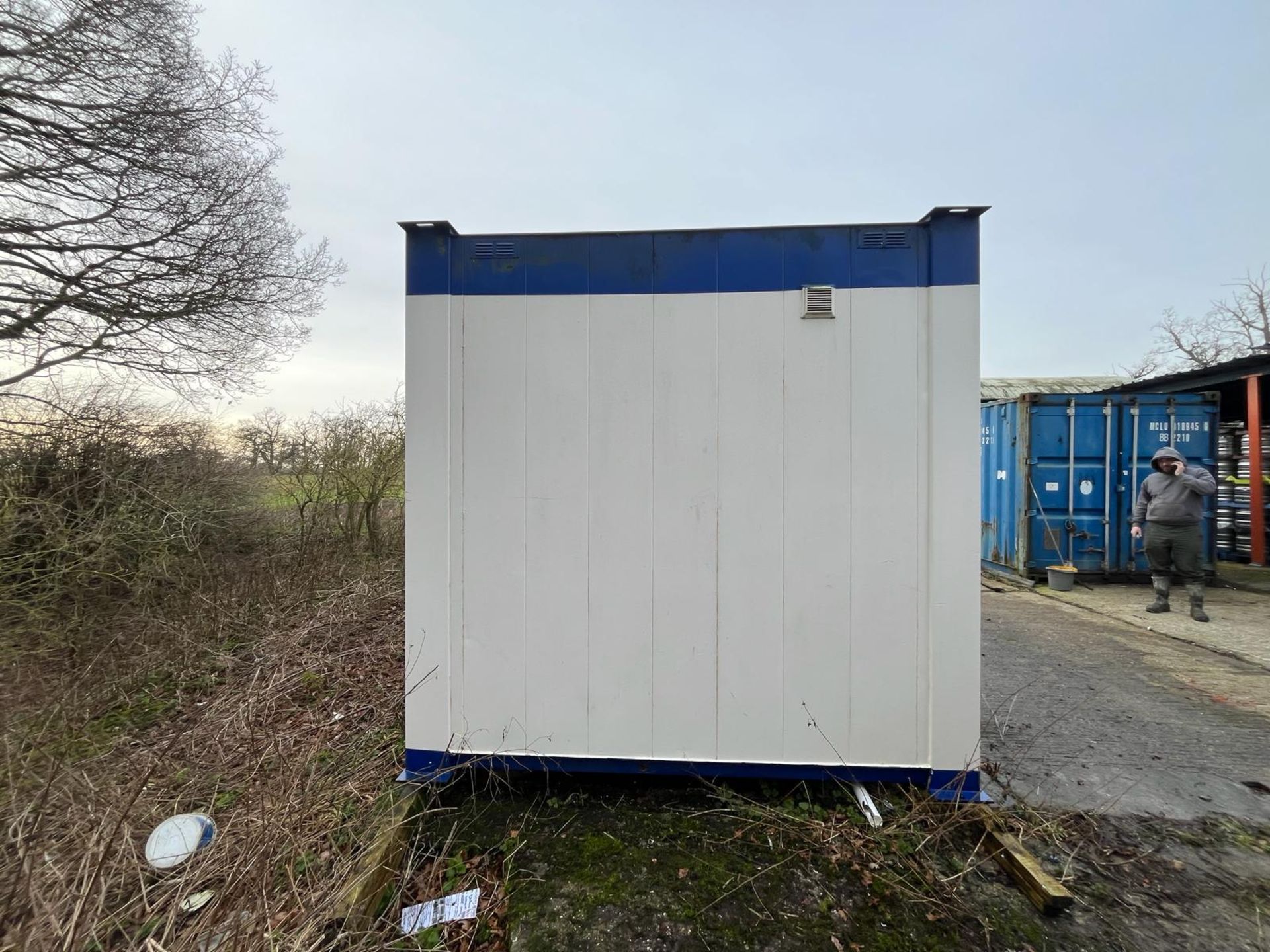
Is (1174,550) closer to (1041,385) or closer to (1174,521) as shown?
(1174,521)

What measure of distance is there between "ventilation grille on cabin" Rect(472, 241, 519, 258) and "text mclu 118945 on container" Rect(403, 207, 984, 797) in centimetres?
1

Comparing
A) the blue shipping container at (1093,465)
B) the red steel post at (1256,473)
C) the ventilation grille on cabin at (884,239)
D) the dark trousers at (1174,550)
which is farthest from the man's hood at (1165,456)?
the ventilation grille on cabin at (884,239)

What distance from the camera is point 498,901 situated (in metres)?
1.70

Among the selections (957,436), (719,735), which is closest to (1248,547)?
(957,436)

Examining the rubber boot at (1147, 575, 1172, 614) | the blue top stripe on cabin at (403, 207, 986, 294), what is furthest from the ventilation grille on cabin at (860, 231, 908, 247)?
the rubber boot at (1147, 575, 1172, 614)

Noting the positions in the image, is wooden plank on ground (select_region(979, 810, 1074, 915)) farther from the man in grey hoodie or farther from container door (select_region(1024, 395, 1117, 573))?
container door (select_region(1024, 395, 1117, 573))

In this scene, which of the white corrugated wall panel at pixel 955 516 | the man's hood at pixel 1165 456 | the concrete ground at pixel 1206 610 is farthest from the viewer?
the man's hood at pixel 1165 456

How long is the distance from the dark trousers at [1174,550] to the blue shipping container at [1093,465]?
104 centimetres

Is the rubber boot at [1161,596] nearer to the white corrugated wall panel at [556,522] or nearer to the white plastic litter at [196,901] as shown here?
the white corrugated wall panel at [556,522]

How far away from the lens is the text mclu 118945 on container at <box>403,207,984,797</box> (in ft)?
6.48

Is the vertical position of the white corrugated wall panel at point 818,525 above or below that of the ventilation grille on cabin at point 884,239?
below

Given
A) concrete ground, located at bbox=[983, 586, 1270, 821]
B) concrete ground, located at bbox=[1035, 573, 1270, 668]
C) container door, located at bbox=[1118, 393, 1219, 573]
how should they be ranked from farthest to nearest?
container door, located at bbox=[1118, 393, 1219, 573], concrete ground, located at bbox=[1035, 573, 1270, 668], concrete ground, located at bbox=[983, 586, 1270, 821]

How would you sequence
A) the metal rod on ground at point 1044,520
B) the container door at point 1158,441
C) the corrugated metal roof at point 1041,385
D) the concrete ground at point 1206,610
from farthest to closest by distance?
1. the corrugated metal roof at point 1041,385
2. the metal rod on ground at point 1044,520
3. the container door at point 1158,441
4. the concrete ground at point 1206,610

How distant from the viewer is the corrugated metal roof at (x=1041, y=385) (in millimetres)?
14695
